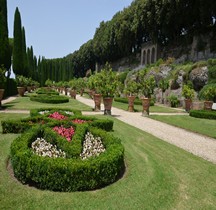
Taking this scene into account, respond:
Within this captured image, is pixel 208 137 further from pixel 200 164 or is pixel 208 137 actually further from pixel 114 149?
pixel 114 149

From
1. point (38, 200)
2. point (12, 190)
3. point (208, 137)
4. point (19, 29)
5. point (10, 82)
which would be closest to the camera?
point (38, 200)

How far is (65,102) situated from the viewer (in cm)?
2130

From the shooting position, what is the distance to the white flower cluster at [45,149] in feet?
17.7

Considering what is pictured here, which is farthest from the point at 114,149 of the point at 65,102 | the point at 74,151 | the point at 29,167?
the point at 65,102

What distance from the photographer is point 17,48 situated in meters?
31.7

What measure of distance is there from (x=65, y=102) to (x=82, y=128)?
14950 millimetres

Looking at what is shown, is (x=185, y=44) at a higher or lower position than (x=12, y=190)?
higher

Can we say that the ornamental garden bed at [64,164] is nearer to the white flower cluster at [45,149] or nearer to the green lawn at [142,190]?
the white flower cluster at [45,149]

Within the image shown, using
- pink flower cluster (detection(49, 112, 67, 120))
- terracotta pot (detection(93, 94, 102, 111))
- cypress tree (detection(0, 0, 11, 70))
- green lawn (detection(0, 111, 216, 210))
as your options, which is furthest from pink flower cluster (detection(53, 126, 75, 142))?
cypress tree (detection(0, 0, 11, 70))

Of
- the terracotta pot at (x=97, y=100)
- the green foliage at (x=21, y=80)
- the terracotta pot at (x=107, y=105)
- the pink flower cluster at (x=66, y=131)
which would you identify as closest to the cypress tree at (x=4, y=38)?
the green foliage at (x=21, y=80)

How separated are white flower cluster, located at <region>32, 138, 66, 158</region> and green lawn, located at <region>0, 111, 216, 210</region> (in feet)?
2.34

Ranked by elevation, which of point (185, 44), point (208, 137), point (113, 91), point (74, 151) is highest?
point (185, 44)

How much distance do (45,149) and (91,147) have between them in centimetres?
A: 105

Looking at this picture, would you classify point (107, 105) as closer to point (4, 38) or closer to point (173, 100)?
point (173, 100)
